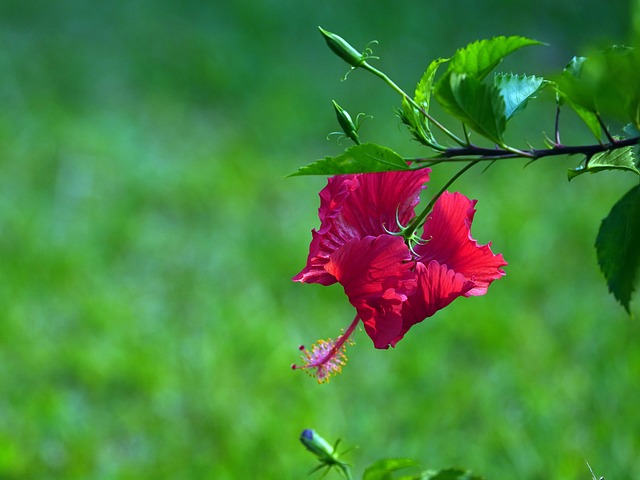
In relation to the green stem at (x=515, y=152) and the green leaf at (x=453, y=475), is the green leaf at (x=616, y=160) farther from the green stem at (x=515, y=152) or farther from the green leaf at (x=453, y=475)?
the green leaf at (x=453, y=475)

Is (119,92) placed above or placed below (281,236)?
above

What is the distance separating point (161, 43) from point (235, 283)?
146 centimetres

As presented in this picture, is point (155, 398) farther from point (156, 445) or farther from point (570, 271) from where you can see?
point (570, 271)

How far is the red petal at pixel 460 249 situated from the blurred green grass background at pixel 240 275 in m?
1.05

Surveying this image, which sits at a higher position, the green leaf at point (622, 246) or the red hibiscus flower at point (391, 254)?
the red hibiscus flower at point (391, 254)

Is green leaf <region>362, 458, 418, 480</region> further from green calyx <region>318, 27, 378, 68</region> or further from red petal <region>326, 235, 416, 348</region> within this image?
green calyx <region>318, 27, 378, 68</region>

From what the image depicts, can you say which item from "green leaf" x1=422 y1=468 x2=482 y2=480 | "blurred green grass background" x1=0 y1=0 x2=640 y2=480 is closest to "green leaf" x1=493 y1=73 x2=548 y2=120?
"green leaf" x1=422 y1=468 x2=482 y2=480

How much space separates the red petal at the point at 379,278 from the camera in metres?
0.62

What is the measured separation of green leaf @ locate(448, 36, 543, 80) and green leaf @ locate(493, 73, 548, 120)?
4cm

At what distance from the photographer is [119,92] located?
10.5ft

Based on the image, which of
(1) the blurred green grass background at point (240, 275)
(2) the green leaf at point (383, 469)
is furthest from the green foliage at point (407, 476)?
(1) the blurred green grass background at point (240, 275)

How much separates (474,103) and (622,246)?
0.16 m

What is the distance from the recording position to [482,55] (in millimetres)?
628

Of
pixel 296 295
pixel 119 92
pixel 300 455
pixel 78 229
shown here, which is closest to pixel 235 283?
pixel 296 295
